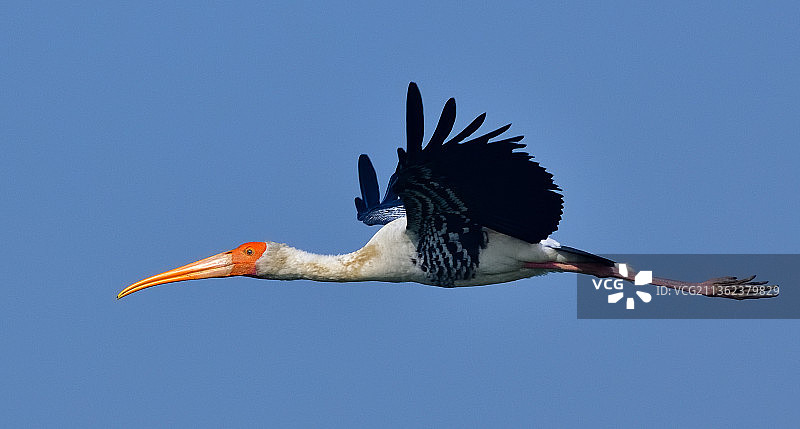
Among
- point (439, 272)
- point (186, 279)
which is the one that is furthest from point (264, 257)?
point (439, 272)

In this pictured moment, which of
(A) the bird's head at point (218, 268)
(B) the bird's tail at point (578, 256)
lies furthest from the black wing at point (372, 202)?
(B) the bird's tail at point (578, 256)

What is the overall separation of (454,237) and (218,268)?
2.69m

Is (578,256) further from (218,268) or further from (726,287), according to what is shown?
(218,268)

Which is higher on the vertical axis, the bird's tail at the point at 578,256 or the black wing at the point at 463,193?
the black wing at the point at 463,193

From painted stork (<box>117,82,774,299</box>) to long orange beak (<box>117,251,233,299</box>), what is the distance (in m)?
0.01

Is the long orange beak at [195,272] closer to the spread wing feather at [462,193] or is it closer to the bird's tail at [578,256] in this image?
the spread wing feather at [462,193]

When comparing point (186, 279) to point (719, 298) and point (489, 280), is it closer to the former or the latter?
point (489, 280)

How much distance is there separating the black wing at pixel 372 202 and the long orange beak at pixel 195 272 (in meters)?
2.47

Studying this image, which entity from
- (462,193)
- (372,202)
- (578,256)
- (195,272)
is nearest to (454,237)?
(462,193)

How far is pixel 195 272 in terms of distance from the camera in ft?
52.3

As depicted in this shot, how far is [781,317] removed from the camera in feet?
53.3

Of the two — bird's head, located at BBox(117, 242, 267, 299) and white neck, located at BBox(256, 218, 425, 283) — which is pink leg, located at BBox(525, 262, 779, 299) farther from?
bird's head, located at BBox(117, 242, 267, 299)

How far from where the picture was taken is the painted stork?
13.7 meters

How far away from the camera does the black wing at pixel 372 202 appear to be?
58.5 ft
